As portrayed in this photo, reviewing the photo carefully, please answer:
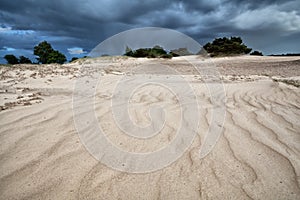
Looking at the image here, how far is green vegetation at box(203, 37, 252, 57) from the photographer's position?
20.1m

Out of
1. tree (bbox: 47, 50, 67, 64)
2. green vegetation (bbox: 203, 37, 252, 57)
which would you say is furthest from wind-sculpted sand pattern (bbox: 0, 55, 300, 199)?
tree (bbox: 47, 50, 67, 64)

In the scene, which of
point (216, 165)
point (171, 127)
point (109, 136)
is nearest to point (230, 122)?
point (171, 127)

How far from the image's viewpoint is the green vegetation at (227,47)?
65.9 ft

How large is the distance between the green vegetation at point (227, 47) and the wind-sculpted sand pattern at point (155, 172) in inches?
713

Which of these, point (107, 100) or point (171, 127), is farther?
point (107, 100)

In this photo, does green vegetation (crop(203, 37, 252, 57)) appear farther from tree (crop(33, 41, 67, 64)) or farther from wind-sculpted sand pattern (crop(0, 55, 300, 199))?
tree (crop(33, 41, 67, 64))

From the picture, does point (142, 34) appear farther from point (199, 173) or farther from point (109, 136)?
point (199, 173)

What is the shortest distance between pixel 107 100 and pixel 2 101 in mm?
1685

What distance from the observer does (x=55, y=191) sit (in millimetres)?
1241

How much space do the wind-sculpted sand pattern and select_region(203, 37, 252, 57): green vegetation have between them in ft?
59.4

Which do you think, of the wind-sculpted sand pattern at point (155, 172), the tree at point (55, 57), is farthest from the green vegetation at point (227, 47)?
the tree at point (55, 57)

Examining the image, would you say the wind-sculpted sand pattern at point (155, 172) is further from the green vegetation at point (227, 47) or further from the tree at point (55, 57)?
the tree at point (55, 57)

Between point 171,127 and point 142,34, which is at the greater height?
point 142,34

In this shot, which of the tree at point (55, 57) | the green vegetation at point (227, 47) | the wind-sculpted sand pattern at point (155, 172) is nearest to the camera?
the wind-sculpted sand pattern at point (155, 172)
